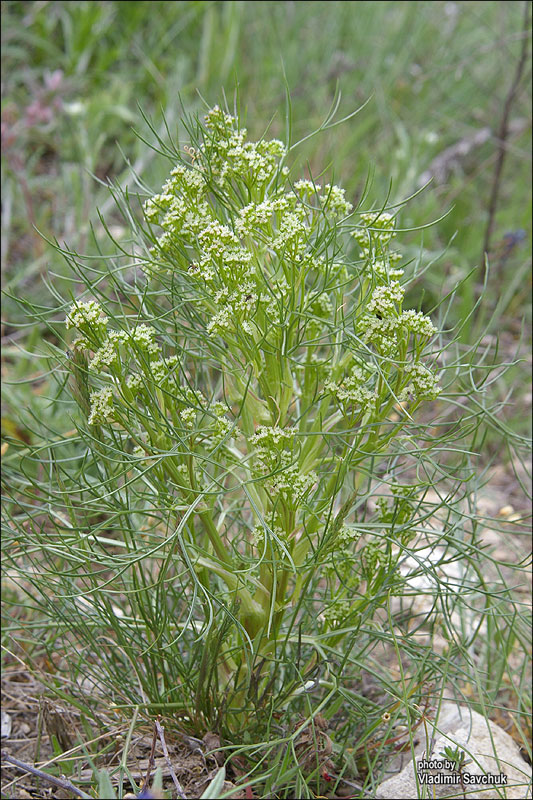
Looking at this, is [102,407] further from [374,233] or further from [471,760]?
[471,760]

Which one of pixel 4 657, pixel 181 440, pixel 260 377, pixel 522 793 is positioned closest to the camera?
pixel 181 440

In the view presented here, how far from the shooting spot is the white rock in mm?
1468

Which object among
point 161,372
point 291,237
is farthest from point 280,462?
point 291,237

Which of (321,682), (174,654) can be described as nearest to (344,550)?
(321,682)

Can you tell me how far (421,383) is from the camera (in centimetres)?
121

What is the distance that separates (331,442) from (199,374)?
15.5 inches

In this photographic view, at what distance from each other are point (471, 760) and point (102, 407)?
1009 mm

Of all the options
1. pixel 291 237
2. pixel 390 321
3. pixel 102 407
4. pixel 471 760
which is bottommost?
pixel 471 760

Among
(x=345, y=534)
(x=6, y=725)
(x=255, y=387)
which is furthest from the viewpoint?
(x=6, y=725)

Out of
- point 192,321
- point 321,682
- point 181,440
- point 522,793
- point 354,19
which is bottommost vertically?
point 522,793

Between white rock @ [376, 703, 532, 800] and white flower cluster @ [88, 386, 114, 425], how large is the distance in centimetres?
79

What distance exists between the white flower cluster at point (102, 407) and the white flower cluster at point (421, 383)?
441mm

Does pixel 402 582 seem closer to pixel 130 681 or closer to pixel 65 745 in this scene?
pixel 130 681

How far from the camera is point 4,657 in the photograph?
189cm
